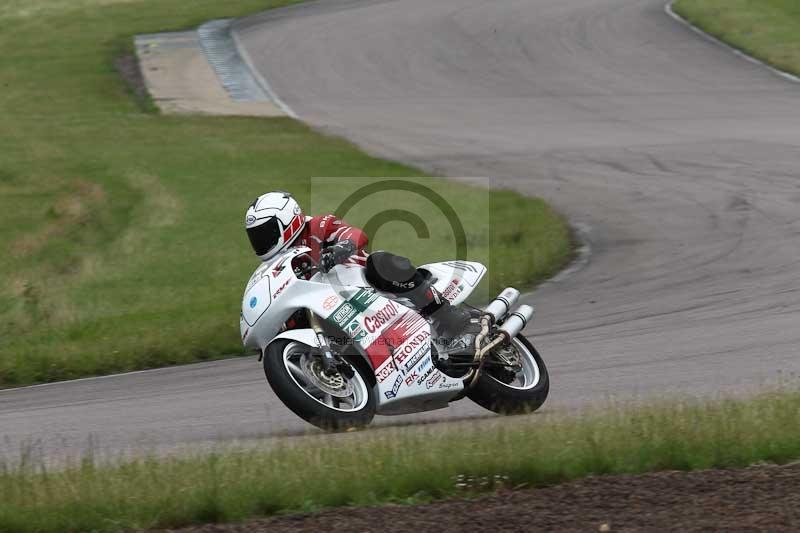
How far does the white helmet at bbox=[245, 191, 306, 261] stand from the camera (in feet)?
26.7

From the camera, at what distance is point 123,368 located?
11570 millimetres

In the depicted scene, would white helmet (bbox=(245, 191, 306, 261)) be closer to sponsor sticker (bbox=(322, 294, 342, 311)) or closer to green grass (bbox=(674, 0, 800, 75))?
sponsor sticker (bbox=(322, 294, 342, 311))

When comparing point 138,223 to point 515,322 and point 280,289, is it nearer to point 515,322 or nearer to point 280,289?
point 280,289

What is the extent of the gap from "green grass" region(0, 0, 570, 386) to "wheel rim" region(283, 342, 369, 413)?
13.6 ft

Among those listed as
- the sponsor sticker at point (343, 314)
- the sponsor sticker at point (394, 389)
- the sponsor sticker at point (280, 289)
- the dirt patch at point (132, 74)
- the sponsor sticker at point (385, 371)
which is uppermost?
the sponsor sticker at point (280, 289)

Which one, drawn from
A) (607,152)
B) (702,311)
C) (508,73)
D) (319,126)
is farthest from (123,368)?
(508,73)

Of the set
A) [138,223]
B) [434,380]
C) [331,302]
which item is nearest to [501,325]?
[434,380]

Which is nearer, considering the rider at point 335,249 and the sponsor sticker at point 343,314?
the sponsor sticker at point 343,314

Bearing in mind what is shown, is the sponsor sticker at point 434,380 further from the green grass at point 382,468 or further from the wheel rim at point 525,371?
the green grass at point 382,468

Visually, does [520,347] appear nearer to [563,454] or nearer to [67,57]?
[563,454]

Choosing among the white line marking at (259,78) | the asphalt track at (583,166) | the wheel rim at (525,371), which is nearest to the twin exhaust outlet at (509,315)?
the wheel rim at (525,371)

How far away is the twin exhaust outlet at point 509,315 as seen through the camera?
Result: 838 centimetres

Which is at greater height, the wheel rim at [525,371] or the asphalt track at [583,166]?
the wheel rim at [525,371]

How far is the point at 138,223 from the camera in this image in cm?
1894
